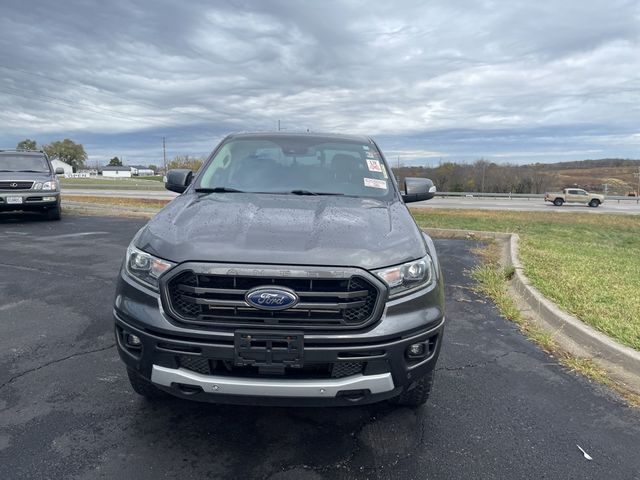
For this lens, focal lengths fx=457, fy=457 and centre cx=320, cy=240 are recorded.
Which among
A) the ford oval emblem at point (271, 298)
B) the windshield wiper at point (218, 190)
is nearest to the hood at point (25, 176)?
the windshield wiper at point (218, 190)

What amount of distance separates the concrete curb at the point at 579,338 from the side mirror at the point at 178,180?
3.60 meters

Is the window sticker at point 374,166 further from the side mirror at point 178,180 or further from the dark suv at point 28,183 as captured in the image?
the dark suv at point 28,183

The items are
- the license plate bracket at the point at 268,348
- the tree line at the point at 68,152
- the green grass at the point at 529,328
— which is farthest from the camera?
the tree line at the point at 68,152

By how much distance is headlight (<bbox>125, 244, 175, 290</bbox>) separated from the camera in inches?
90.1

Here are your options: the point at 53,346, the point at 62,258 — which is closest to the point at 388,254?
the point at 53,346

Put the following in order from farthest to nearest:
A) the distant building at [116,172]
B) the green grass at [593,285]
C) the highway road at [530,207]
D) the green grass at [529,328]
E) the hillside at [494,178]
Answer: the distant building at [116,172]
the hillside at [494,178]
the highway road at [530,207]
the green grass at [593,285]
the green grass at [529,328]

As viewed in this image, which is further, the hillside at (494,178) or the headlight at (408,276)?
the hillside at (494,178)

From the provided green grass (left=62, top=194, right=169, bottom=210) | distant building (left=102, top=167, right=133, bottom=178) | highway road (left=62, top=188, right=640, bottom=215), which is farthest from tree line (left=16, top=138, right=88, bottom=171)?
green grass (left=62, top=194, right=169, bottom=210)

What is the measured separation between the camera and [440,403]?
2.99m

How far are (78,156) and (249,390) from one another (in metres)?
113

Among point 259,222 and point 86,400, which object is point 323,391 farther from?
point 86,400

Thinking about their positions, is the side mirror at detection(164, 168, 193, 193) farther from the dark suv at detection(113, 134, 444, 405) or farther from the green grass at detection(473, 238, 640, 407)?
the green grass at detection(473, 238, 640, 407)

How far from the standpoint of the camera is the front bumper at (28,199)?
1105cm

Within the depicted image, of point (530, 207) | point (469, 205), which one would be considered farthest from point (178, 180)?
point (530, 207)
